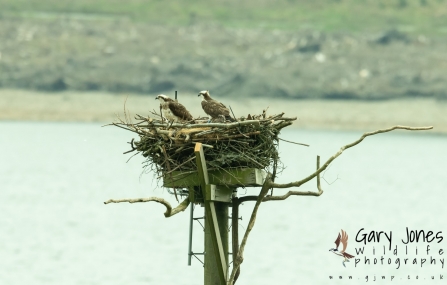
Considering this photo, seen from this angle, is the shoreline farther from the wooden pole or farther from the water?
the wooden pole

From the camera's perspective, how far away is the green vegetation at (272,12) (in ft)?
306

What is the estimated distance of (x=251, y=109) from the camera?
2564 inches

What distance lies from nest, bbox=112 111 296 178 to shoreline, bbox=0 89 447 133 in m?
49.9

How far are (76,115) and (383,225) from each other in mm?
33333

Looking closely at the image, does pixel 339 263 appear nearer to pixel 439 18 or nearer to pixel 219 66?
pixel 219 66

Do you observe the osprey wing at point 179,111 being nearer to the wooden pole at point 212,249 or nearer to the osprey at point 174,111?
the osprey at point 174,111

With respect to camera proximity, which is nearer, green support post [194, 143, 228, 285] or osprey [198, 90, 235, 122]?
green support post [194, 143, 228, 285]

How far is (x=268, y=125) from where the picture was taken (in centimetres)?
991

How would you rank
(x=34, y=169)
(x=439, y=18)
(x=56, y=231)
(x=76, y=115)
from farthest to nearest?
(x=439, y=18), (x=76, y=115), (x=34, y=169), (x=56, y=231)

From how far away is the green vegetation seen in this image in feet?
306

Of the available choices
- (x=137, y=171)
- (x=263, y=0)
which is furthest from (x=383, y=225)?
(x=263, y=0)

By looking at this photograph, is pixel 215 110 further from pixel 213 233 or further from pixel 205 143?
pixel 213 233

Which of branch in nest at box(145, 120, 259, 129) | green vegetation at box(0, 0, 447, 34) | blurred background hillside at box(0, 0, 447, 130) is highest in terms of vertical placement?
green vegetation at box(0, 0, 447, 34)

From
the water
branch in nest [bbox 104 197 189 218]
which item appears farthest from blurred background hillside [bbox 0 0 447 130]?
branch in nest [bbox 104 197 189 218]
